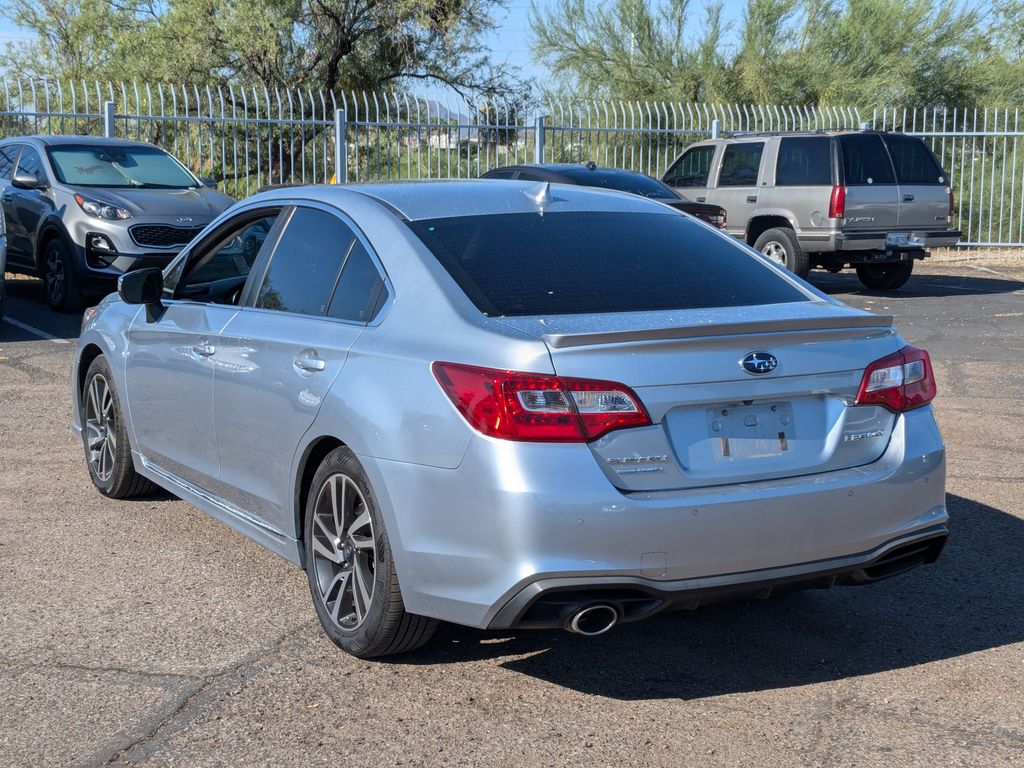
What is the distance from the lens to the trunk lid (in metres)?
3.74

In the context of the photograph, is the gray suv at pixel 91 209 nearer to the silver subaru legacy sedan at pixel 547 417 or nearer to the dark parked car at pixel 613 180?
the dark parked car at pixel 613 180

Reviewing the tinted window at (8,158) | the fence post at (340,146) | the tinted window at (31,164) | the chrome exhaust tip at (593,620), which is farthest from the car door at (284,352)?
the fence post at (340,146)

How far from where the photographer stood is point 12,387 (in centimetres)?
958

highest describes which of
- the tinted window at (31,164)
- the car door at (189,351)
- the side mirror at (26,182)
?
the tinted window at (31,164)

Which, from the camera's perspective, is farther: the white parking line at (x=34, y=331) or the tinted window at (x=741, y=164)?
the tinted window at (x=741, y=164)

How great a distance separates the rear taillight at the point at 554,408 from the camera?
12.1 feet

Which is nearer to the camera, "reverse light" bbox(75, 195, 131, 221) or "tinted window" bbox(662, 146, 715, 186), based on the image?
"reverse light" bbox(75, 195, 131, 221)

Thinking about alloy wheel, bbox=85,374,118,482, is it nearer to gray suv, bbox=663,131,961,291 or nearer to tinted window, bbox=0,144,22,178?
tinted window, bbox=0,144,22,178

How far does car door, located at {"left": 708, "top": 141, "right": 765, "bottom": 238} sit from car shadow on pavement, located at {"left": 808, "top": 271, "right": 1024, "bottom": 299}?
1.47m

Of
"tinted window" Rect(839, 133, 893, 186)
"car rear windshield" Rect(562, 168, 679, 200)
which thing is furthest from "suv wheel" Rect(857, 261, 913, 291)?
"car rear windshield" Rect(562, 168, 679, 200)

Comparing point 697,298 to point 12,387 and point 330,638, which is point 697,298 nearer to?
point 330,638

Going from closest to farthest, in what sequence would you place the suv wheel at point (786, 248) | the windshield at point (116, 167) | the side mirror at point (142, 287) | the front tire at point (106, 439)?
the side mirror at point (142, 287)
the front tire at point (106, 439)
the windshield at point (116, 167)
the suv wheel at point (786, 248)

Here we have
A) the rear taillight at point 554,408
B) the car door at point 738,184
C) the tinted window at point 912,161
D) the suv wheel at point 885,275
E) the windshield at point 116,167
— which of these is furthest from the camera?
the suv wheel at point 885,275

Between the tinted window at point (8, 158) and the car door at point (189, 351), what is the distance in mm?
9394
